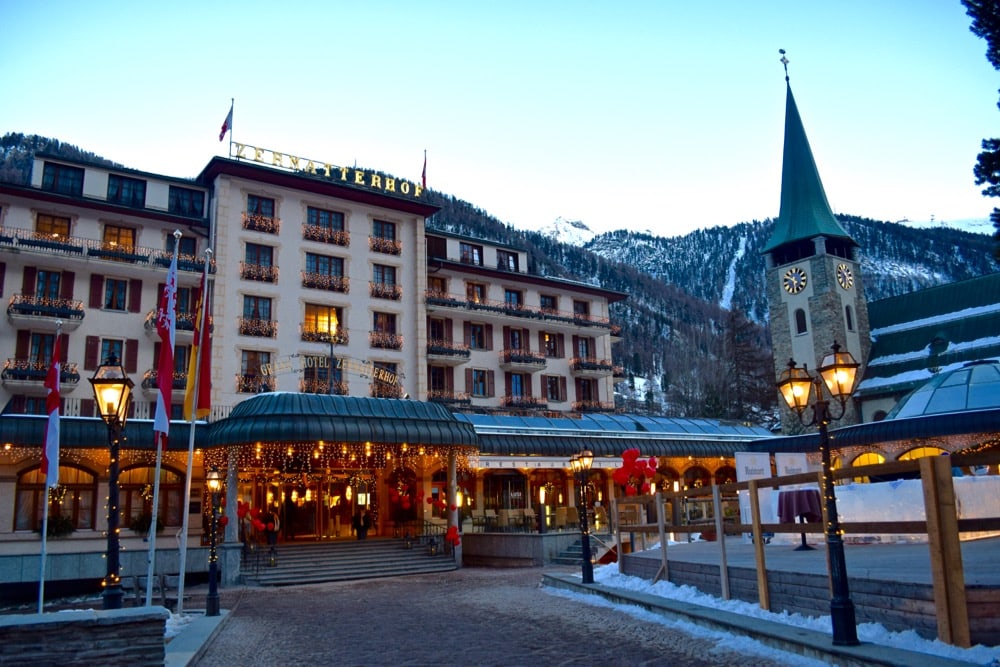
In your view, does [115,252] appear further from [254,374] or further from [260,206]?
[254,374]

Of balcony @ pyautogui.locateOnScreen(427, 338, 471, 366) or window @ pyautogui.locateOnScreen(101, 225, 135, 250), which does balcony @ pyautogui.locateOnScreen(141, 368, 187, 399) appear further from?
balcony @ pyautogui.locateOnScreen(427, 338, 471, 366)

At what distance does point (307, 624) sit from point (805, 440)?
105ft

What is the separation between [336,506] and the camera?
3800 cm

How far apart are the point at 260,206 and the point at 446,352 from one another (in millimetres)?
12178

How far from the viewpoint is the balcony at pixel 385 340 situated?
42125mm

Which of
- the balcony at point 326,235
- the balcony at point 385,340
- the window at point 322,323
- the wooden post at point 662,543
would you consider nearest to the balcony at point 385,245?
the balcony at point 326,235

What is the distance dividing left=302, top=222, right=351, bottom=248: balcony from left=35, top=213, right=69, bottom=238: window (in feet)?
35.1

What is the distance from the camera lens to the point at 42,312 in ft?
115

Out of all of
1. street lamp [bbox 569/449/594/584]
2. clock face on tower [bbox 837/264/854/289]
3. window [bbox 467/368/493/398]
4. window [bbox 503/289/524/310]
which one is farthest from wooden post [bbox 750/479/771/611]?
clock face on tower [bbox 837/264/854/289]

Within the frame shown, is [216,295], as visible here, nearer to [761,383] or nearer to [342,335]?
[342,335]

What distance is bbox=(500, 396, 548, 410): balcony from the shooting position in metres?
47.5

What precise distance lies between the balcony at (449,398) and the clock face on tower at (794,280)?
28450mm

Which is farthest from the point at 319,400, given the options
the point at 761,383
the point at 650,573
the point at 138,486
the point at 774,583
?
the point at 761,383

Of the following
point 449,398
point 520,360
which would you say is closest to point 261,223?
point 449,398
